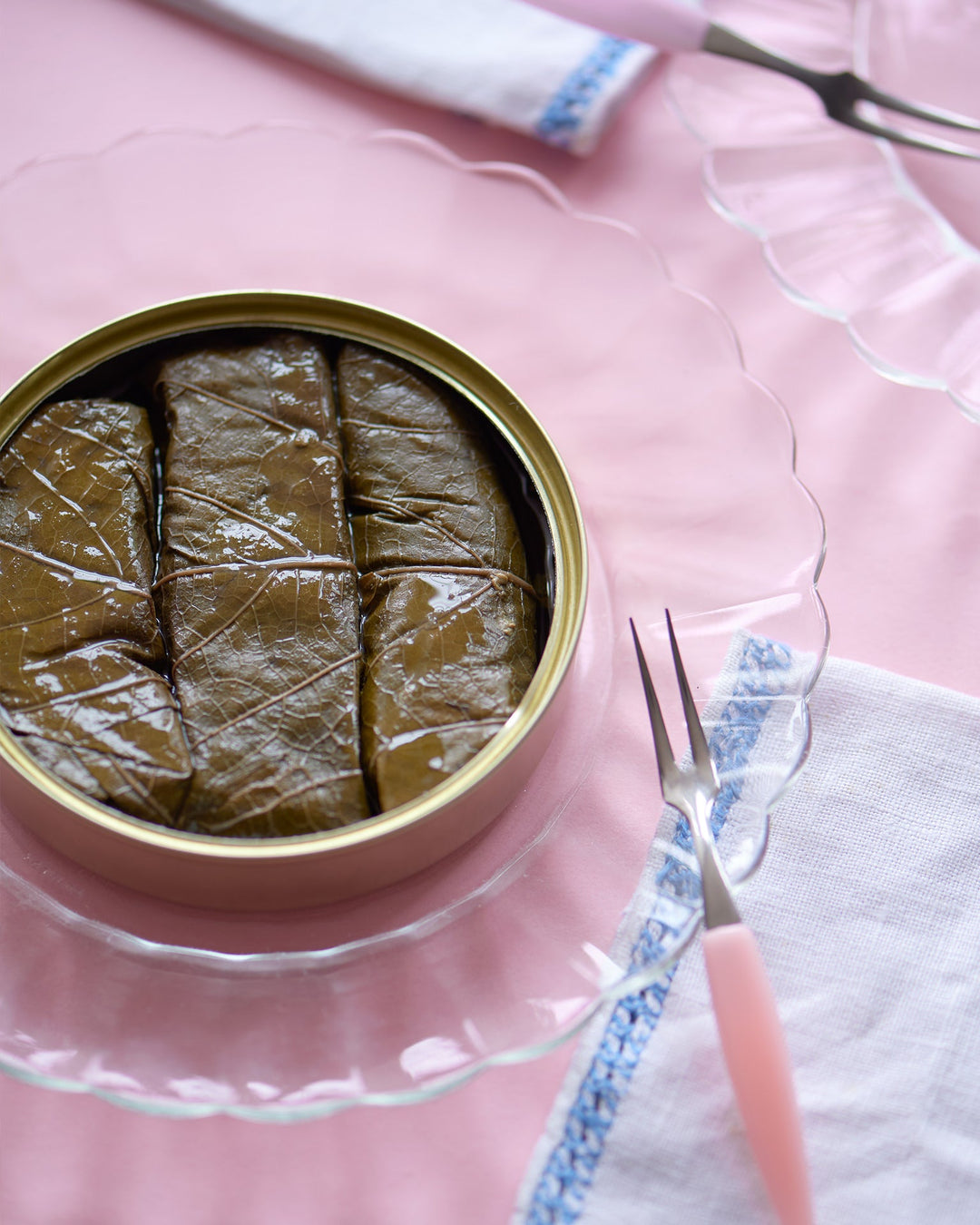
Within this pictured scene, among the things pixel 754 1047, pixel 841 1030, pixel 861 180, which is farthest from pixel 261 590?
pixel 861 180

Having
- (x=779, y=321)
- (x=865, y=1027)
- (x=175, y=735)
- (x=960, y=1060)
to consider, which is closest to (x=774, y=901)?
(x=865, y=1027)

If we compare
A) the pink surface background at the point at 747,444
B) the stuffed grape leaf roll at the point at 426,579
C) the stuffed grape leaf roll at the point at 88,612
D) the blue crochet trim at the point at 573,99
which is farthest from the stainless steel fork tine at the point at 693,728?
the blue crochet trim at the point at 573,99

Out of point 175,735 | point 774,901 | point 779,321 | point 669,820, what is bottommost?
point 774,901

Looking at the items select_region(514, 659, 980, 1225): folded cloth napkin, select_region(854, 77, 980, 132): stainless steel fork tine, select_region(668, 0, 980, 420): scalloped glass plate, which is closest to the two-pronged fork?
select_region(514, 659, 980, 1225): folded cloth napkin

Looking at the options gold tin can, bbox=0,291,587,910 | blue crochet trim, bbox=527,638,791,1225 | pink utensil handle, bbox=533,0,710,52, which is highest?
pink utensil handle, bbox=533,0,710,52

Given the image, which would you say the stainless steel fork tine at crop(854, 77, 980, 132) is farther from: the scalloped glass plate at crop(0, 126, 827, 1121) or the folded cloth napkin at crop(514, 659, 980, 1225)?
the folded cloth napkin at crop(514, 659, 980, 1225)

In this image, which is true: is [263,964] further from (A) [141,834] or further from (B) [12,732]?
(B) [12,732]
